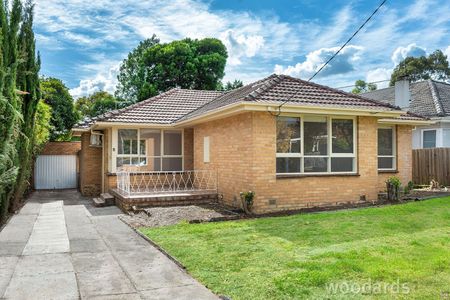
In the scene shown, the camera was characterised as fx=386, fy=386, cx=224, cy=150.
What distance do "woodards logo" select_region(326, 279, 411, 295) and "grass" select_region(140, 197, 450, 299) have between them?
1cm

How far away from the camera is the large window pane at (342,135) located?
488 inches

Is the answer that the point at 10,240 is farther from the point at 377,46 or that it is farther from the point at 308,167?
the point at 377,46

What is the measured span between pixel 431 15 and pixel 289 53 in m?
5.77

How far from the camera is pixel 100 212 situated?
12.8 meters

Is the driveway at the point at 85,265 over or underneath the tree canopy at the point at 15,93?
underneath

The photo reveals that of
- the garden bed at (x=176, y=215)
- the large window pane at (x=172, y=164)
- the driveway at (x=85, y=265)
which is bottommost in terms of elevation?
the driveway at (x=85, y=265)

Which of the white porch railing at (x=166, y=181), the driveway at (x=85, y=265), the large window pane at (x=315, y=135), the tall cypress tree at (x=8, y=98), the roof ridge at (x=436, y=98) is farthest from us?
the roof ridge at (x=436, y=98)

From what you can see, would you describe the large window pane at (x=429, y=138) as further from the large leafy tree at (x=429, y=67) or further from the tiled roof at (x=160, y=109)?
the large leafy tree at (x=429, y=67)

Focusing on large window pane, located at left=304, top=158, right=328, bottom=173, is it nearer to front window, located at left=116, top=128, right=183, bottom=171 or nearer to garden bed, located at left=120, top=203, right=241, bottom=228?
garden bed, located at left=120, top=203, right=241, bottom=228

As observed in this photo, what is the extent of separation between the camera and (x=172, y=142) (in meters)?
17.0

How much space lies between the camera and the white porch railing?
1422 centimetres

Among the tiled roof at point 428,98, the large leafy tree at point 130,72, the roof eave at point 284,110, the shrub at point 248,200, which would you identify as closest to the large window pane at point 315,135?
the roof eave at point 284,110

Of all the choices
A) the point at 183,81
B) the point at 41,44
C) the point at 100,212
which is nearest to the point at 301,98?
the point at 100,212

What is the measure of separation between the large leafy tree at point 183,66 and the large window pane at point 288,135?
25653mm
